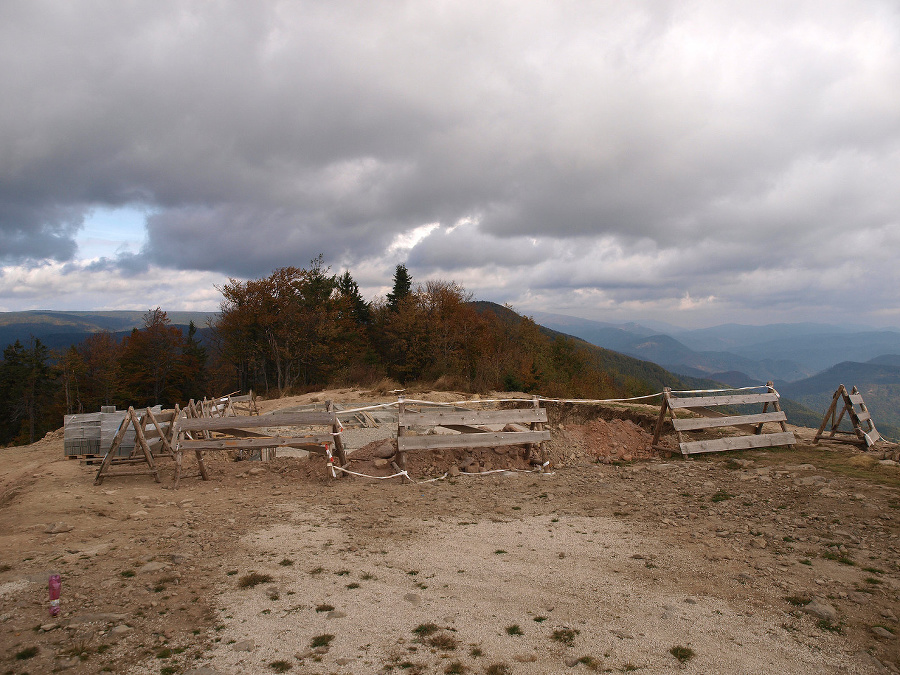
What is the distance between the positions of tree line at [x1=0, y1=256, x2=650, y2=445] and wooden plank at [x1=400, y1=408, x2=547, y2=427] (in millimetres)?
15511

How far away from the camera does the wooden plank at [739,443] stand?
1054cm

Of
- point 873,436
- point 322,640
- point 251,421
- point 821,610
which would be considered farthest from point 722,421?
point 251,421

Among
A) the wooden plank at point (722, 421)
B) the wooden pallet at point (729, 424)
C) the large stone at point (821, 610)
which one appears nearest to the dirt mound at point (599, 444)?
the wooden pallet at point (729, 424)

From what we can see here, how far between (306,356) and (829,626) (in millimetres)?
35687

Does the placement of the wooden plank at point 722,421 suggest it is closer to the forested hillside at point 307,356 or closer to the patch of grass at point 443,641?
the patch of grass at point 443,641

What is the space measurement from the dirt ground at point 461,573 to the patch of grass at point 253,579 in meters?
0.05

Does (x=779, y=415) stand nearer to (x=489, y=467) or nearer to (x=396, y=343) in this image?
(x=489, y=467)

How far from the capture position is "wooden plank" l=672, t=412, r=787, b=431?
1085 cm

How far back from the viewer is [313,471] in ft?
32.1

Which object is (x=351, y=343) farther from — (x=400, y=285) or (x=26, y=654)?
(x=26, y=654)

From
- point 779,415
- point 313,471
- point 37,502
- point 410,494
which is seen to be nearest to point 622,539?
point 410,494

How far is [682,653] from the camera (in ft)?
12.2

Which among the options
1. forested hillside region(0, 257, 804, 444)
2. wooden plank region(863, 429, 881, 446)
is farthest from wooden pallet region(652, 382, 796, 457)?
forested hillside region(0, 257, 804, 444)

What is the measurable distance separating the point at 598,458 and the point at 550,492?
290cm
